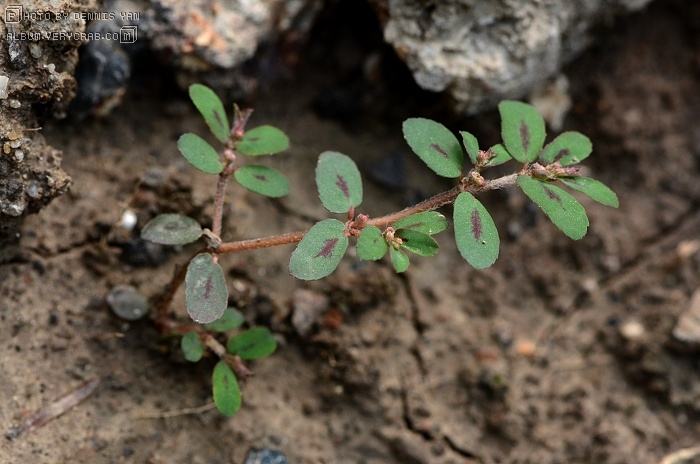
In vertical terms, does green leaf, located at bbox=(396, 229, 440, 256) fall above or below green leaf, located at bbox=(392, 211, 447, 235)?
below

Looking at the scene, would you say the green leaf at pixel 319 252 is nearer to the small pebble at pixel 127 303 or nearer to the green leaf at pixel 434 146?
the green leaf at pixel 434 146

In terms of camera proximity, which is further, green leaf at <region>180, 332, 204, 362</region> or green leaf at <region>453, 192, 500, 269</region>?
green leaf at <region>180, 332, 204, 362</region>

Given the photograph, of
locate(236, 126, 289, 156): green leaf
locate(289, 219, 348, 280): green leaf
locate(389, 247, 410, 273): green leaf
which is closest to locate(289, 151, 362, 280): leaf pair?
locate(289, 219, 348, 280): green leaf

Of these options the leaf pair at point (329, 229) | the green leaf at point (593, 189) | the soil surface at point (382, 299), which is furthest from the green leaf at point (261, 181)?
the green leaf at point (593, 189)

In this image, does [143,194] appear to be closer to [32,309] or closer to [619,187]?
[32,309]

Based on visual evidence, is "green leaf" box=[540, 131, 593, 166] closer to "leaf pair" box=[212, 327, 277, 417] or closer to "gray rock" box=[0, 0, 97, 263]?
"leaf pair" box=[212, 327, 277, 417]

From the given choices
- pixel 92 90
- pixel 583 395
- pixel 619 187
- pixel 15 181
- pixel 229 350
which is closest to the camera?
pixel 15 181

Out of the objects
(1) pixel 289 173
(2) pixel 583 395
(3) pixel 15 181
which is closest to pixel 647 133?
(2) pixel 583 395
